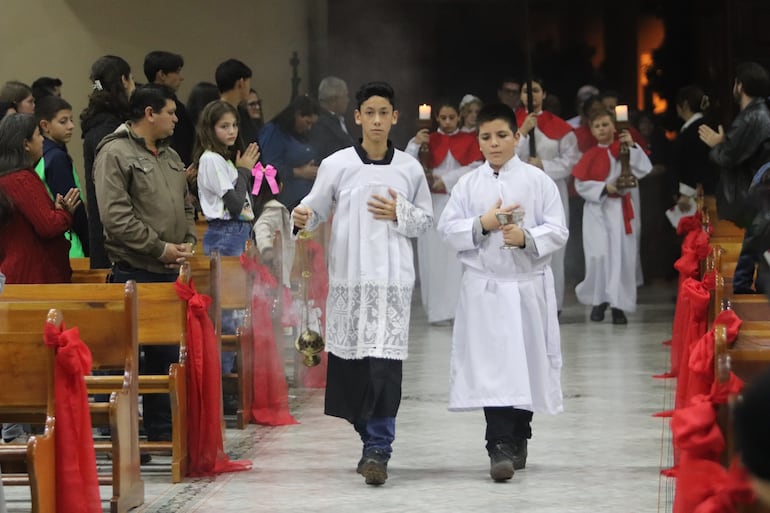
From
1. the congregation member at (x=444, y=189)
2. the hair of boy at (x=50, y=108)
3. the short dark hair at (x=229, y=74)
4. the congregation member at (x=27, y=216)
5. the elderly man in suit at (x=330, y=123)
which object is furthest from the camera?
the congregation member at (x=444, y=189)

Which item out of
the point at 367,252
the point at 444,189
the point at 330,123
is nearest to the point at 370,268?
the point at 367,252

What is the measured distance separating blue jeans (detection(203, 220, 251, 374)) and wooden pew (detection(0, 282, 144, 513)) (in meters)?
2.11

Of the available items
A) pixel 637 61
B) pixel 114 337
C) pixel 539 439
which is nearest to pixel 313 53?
pixel 637 61

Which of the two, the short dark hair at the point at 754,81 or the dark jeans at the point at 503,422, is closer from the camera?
the dark jeans at the point at 503,422

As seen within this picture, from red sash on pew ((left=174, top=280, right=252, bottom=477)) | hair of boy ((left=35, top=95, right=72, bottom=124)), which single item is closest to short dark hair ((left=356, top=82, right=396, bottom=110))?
red sash on pew ((left=174, top=280, right=252, bottom=477))

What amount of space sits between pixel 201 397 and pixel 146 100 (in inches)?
54.6

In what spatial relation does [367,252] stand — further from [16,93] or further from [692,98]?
[692,98]

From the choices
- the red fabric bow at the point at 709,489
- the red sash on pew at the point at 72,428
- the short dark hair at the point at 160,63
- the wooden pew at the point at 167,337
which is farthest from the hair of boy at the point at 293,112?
the red fabric bow at the point at 709,489

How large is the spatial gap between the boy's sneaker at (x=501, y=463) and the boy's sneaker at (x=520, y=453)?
8.0 inches

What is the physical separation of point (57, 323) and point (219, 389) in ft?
5.94

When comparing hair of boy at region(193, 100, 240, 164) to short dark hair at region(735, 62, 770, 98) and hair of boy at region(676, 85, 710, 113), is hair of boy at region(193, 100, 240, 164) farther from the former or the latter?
hair of boy at region(676, 85, 710, 113)

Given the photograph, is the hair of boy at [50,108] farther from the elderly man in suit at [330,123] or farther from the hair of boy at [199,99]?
the elderly man in suit at [330,123]

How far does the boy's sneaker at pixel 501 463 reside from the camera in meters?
6.29

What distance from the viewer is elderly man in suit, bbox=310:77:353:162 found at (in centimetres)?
1102
